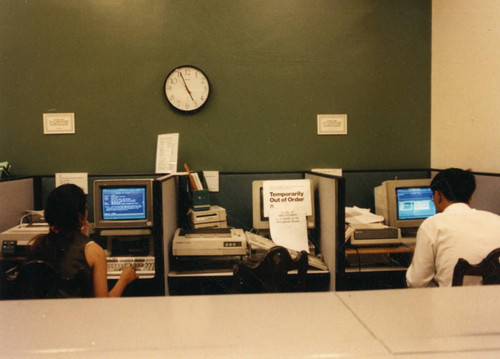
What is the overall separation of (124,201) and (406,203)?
1.91m

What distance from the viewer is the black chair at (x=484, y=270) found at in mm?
1425

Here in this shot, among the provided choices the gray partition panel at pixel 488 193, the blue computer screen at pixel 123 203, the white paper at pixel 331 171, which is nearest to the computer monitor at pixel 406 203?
the gray partition panel at pixel 488 193

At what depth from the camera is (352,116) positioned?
3.17 meters

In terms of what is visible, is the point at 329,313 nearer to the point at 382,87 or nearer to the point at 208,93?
the point at 208,93

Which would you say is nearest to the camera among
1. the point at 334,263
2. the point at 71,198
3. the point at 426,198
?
the point at 71,198

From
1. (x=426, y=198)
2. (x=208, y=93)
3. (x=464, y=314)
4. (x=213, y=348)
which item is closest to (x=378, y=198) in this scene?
(x=426, y=198)

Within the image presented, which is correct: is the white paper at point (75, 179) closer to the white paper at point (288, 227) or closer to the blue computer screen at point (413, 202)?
the white paper at point (288, 227)

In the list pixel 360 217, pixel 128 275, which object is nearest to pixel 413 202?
pixel 360 217

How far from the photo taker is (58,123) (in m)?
3.07

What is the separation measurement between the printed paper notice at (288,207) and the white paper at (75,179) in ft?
4.75

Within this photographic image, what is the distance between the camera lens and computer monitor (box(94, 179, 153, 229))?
2.55 metres

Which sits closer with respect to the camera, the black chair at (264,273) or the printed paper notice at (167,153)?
the black chair at (264,273)

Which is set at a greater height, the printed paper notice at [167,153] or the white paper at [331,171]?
the printed paper notice at [167,153]

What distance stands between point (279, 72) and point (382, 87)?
0.85 m
